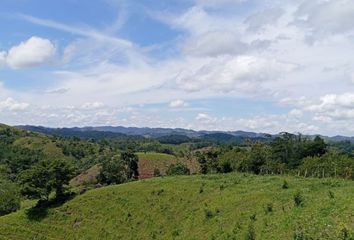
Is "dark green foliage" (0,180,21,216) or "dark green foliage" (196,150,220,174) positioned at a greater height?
"dark green foliage" (196,150,220,174)

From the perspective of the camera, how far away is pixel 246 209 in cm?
4959

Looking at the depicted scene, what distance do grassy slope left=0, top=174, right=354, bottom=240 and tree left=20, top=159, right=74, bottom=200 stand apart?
17.4ft

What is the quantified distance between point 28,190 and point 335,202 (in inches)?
2375

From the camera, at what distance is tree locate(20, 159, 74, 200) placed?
80.8m

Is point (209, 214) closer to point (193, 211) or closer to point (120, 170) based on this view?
point (193, 211)

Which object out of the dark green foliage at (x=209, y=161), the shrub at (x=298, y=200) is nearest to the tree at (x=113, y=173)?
the dark green foliage at (x=209, y=161)

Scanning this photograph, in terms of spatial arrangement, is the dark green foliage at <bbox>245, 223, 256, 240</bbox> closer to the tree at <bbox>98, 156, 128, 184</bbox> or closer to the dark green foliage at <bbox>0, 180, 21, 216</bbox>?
the dark green foliage at <bbox>0, 180, 21, 216</bbox>

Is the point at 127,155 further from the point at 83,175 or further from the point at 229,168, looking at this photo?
the point at 83,175

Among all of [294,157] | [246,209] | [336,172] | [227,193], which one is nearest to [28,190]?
[227,193]

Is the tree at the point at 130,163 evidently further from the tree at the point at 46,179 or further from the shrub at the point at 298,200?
the shrub at the point at 298,200


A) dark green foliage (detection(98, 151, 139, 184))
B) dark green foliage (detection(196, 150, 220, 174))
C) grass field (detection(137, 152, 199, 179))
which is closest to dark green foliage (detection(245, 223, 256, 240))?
dark green foliage (detection(196, 150, 220, 174))

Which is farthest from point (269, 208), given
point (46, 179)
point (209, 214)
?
point (46, 179)

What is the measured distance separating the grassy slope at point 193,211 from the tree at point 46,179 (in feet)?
17.4

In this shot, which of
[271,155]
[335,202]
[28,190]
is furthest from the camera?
[271,155]
